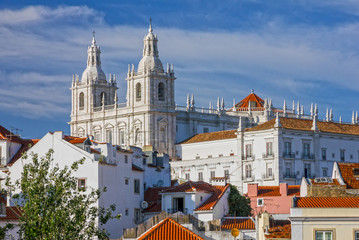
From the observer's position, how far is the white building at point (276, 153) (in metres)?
123

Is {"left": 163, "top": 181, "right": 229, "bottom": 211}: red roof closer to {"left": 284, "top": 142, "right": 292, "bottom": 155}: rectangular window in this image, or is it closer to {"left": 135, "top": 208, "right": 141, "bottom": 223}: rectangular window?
{"left": 135, "top": 208, "right": 141, "bottom": 223}: rectangular window

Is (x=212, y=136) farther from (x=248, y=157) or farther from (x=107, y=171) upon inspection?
(x=107, y=171)

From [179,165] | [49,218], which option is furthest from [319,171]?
[49,218]

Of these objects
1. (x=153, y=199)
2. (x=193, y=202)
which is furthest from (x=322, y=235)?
(x=153, y=199)

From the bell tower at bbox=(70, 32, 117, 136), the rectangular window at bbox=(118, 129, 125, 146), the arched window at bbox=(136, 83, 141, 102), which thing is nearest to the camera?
the arched window at bbox=(136, 83, 141, 102)

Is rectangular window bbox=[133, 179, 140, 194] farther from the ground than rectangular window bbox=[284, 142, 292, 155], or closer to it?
closer to it

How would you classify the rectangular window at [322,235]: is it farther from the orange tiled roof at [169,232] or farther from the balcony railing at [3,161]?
the balcony railing at [3,161]

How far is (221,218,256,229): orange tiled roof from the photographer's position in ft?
229

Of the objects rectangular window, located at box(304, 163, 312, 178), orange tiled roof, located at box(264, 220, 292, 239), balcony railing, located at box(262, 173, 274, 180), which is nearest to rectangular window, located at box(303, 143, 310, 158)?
rectangular window, located at box(304, 163, 312, 178)

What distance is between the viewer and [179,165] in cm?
13312

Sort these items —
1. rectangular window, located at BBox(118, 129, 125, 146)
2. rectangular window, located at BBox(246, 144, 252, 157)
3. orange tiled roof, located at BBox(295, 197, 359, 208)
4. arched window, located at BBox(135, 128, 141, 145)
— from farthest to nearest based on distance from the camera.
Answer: rectangular window, located at BBox(118, 129, 125, 146) < arched window, located at BBox(135, 128, 141, 145) < rectangular window, located at BBox(246, 144, 252, 157) < orange tiled roof, located at BBox(295, 197, 359, 208)

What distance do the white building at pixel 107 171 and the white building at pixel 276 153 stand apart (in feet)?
135

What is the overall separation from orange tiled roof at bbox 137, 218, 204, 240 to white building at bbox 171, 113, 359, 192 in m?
62.7

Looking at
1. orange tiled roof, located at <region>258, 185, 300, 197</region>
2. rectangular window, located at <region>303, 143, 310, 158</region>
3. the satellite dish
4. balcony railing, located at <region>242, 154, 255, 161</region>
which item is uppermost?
rectangular window, located at <region>303, 143, 310, 158</region>
